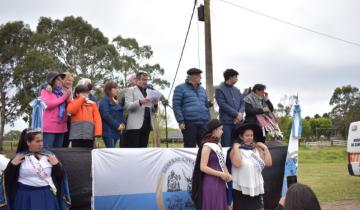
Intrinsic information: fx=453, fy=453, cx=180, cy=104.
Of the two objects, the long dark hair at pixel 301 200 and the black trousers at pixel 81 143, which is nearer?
the long dark hair at pixel 301 200

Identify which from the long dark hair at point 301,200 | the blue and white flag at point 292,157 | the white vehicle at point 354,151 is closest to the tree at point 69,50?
the white vehicle at point 354,151

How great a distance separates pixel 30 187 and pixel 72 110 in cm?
136

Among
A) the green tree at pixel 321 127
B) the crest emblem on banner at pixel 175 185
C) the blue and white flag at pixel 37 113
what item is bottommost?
the crest emblem on banner at pixel 175 185

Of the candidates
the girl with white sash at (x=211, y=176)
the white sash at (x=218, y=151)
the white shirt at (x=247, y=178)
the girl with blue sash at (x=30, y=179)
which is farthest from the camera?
the white shirt at (x=247, y=178)

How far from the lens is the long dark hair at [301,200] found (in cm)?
209

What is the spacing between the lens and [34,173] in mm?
4715

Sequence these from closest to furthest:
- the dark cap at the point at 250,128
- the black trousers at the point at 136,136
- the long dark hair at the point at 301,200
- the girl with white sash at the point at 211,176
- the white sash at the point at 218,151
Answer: the long dark hair at the point at 301,200
the girl with white sash at the point at 211,176
the white sash at the point at 218,151
the dark cap at the point at 250,128
the black trousers at the point at 136,136

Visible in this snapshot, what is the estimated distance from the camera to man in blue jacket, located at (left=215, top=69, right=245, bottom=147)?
23.2 ft

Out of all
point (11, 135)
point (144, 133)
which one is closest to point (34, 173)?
point (144, 133)

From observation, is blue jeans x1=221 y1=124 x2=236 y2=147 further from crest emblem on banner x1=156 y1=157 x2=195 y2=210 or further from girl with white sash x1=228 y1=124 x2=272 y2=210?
girl with white sash x1=228 y1=124 x2=272 y2=210

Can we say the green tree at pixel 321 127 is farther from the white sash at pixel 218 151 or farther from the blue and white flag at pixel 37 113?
the blue and white flag at pixel 37 113

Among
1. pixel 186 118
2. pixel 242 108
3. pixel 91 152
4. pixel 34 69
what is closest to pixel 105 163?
pixel 91 152

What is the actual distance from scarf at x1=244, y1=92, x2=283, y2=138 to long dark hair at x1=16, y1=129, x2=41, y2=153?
380 centimetres

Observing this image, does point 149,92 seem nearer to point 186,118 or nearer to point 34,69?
point 186,118
